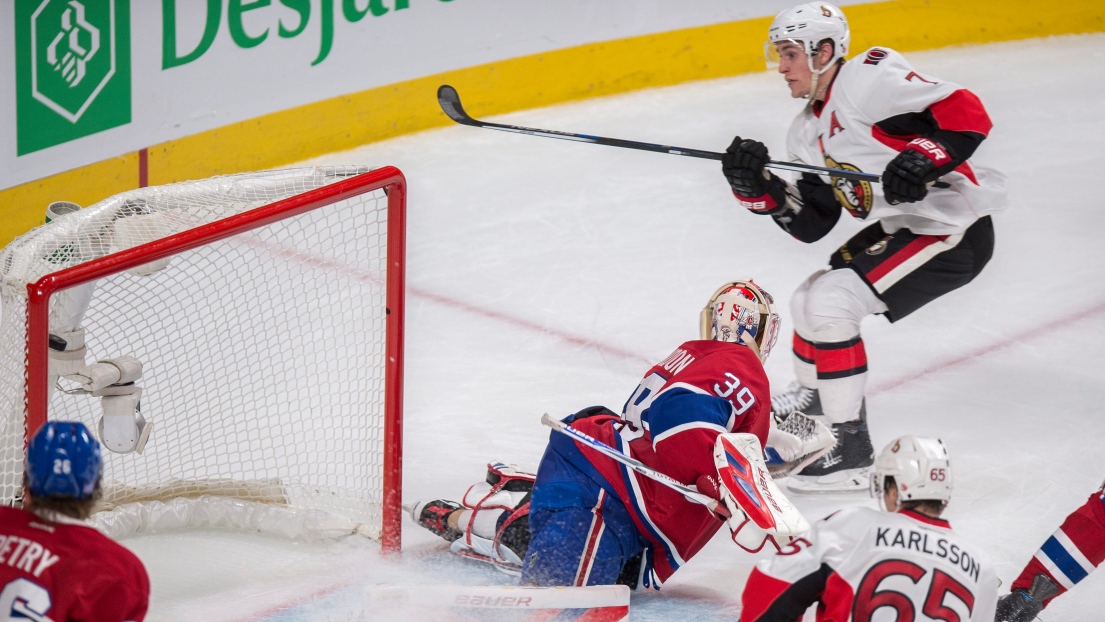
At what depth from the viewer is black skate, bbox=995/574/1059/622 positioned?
A: 2.65 metres

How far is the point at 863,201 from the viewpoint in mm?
3570

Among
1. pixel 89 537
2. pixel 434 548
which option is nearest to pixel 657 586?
pixel 434 548

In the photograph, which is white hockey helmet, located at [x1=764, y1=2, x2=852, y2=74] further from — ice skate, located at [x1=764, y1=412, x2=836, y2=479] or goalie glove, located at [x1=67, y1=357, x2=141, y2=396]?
goalie glove, located at [x1=67, y1=357, x2=141, y2=396]

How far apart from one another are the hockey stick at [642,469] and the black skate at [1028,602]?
0.62 meters

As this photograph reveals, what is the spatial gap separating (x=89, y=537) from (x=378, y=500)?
134 centimetres

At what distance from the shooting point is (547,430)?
3.82 metres

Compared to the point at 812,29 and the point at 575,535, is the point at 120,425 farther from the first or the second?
the point at 812,29

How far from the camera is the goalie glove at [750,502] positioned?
2.41 metres

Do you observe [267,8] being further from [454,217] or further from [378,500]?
[378,500]

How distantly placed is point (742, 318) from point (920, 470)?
783 mm

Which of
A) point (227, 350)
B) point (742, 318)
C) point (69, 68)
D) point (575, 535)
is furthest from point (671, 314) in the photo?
point (69, 68)

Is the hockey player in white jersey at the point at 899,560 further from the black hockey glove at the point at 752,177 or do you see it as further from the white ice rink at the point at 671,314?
the black hockey glove at the point at 752,177

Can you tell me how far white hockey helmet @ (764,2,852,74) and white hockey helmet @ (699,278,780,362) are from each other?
90 centimetres

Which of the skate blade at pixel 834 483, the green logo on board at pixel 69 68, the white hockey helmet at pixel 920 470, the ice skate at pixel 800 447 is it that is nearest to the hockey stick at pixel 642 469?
the white hockey helmet at pixel 920 470
